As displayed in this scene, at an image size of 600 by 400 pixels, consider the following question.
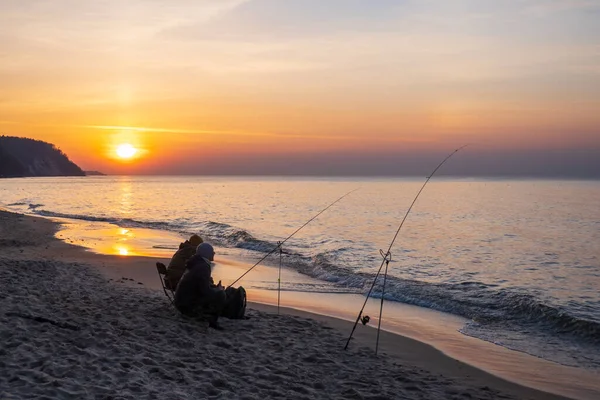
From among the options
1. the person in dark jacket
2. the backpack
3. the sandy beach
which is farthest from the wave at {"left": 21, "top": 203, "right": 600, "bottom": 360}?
the person in dark jacket

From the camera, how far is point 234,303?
881cm

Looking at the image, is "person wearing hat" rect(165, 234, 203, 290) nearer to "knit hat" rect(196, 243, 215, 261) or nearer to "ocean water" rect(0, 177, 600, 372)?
"knit hat" rect(196, 243, 215, 261)

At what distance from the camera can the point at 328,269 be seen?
17109mm

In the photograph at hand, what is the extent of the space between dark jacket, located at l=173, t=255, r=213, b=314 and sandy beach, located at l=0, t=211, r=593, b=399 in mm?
296

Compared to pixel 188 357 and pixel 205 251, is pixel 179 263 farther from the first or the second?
pixel 188 357

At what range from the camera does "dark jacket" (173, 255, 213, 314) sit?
8.12 metres

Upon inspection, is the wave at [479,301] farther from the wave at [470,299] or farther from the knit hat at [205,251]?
the knit hat at [205,251]

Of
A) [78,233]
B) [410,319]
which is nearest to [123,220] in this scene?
[78,233]

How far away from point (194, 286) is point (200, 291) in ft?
0.39

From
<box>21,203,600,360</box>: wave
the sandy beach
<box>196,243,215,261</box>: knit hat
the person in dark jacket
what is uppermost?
<box>196,243,215,261</box>: knit hat

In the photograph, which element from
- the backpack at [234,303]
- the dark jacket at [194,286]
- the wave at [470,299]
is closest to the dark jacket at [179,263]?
the dark jacket at [194,286]

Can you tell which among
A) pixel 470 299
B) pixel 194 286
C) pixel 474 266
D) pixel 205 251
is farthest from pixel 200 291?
pixel 474 266

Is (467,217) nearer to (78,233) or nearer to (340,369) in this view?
(78,233)

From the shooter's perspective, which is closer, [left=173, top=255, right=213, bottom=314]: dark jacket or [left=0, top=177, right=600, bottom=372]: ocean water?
[left=173, top=255, right=213, bottom=314]: dark jacket
